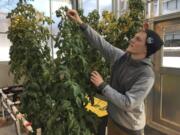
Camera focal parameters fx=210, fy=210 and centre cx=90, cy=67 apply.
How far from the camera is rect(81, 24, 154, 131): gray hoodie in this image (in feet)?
4.40

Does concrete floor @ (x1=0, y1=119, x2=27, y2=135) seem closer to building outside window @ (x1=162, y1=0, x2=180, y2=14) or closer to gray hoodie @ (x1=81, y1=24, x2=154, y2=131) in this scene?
gray hoodie @ (x1=81, y1=24, x2=154, y2=131)

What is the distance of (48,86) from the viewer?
165cm

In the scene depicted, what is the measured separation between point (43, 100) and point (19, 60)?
49 cm

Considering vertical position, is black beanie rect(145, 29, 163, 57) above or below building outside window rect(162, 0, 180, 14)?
below

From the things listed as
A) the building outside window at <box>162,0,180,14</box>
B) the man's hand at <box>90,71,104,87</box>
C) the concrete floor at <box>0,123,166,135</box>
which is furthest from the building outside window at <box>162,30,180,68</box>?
the man's hand at <box>90,71,104,87</box>

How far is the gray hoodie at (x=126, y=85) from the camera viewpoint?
4.40 feet

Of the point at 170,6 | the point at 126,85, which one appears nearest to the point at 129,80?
the point at 126,85

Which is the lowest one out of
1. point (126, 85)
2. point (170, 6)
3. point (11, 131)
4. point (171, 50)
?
point (11, 131)

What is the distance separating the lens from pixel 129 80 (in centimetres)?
143

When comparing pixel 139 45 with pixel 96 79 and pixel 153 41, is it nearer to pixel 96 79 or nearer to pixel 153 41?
pixel 153 41

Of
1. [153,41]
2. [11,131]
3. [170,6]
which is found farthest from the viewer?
[11,131]

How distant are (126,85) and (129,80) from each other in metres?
0.04

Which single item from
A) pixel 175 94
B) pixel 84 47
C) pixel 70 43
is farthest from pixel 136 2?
pixel 175 94

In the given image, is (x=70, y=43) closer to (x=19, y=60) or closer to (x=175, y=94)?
(x=19, y=60)
